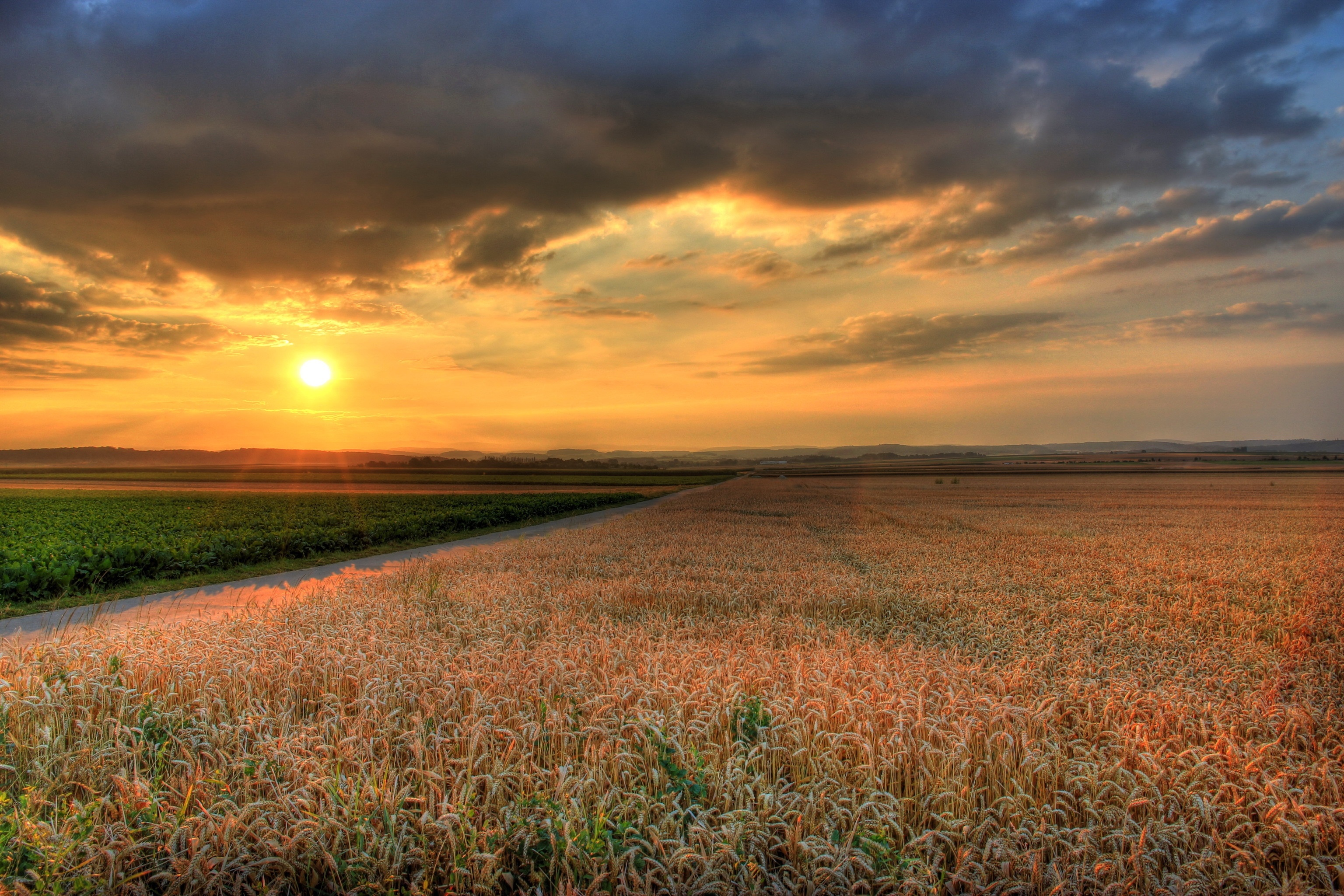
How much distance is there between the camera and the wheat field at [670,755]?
12.9 feet

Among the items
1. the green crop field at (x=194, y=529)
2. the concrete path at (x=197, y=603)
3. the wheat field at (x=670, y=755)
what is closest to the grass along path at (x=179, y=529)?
the green crop field at (x=194, y=529)

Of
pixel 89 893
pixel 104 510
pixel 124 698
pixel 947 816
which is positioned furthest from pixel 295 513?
pixel 947 816

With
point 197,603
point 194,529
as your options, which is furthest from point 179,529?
point 197,603

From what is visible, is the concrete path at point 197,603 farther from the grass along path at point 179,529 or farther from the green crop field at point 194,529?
the green crop field at point 194,529

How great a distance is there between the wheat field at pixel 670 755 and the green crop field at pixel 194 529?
35.9 ft

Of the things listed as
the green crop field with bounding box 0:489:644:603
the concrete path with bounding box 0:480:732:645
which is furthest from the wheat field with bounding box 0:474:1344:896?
the green crop field with bounding box 0:489:644:603

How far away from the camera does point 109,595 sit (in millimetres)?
16109

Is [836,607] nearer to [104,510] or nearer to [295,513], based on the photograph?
[295,513]

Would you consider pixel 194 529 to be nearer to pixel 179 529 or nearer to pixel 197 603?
pixel 179 529

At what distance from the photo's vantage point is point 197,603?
14461mm

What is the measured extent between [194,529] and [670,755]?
2844 cm

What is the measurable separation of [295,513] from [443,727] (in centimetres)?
3345

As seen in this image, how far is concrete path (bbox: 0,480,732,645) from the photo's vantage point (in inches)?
454

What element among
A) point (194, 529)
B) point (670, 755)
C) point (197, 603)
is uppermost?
point (670, 755)
